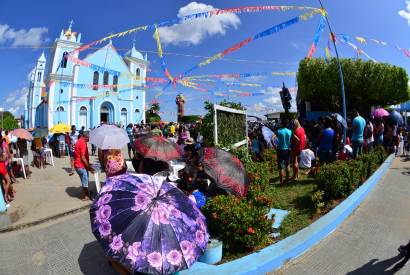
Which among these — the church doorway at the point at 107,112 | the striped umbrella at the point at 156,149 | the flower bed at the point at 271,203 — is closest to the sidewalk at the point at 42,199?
the striped umbrella at the point at 156,149

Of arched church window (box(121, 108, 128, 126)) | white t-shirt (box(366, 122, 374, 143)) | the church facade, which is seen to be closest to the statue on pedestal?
the church facade

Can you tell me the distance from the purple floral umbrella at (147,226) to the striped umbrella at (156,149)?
348cm

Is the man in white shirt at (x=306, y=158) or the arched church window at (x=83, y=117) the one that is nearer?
the man in white shirt at (x=306, y=158)

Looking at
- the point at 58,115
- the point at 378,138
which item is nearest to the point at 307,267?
the point at 378,138

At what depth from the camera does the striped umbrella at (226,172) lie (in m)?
4.86

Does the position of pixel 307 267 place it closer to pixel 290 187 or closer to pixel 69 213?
pixel 290 187

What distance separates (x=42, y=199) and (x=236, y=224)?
5671 millimetres

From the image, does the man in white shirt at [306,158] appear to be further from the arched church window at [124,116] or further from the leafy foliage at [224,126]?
the arched church window at [124,116]

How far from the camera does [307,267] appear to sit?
4195 millimetres

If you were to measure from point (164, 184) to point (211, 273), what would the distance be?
4.10 ft

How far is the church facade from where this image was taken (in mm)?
34281

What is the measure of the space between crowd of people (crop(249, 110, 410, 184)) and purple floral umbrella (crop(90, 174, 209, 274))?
5.34m

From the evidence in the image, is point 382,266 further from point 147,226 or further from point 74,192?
point 74,192

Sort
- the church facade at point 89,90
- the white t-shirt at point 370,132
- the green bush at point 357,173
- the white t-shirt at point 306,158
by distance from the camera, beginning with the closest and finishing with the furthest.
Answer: the green bush at point 357,173 → the white t-shirt at point 306,158 → the white t-shirt at point 370,132 → the church facade at point 89,90
